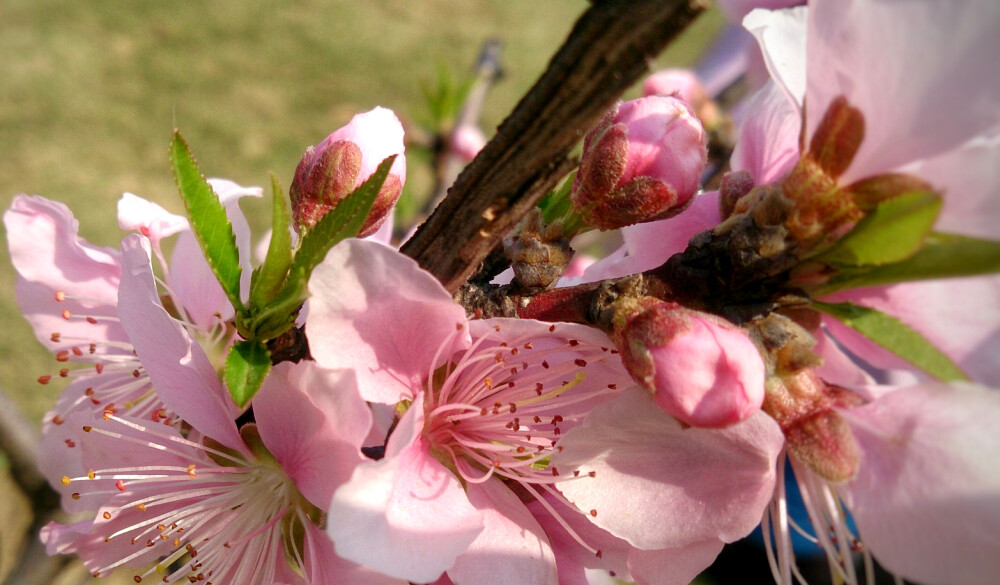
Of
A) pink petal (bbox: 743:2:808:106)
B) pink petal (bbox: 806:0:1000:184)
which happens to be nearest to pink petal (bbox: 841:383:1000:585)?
pink petal (bbox: 806:0:1000:184)

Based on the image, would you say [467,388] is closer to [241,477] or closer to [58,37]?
[241,477]

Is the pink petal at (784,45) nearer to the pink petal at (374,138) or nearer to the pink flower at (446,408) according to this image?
the pink flower at (446,408)

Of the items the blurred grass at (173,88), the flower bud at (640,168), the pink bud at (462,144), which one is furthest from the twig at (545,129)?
the blurred grass at (173,88)

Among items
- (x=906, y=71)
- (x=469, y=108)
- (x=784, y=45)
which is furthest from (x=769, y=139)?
(x=469, y=108)

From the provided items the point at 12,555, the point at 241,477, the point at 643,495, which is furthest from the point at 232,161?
the point at 643,495

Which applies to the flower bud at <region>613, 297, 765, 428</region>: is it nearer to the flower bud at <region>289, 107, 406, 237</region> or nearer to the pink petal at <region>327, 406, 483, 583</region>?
the pink petal at <region>327, 406, 483, 583</region>

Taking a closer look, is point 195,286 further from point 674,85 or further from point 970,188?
point 674,85
